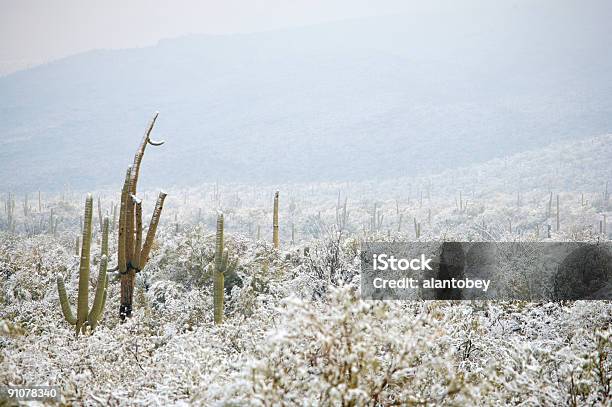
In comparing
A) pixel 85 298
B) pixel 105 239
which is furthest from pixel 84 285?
pixel 105 239

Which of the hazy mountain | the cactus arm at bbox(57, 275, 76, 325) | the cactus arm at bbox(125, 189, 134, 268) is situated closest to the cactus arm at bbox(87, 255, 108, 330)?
the cactus arm at bbox(57, 275, 76, 325)

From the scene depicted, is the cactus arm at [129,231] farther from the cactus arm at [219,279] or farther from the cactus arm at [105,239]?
the cactus arm at [219,279]

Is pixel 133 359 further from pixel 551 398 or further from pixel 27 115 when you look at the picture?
pixel 27 115

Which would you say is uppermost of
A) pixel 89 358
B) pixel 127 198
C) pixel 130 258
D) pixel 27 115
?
pixel 27 115

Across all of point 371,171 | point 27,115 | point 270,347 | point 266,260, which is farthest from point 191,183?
point 27,115

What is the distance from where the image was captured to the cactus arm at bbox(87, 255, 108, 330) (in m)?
8.08

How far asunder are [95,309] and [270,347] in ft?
17.9

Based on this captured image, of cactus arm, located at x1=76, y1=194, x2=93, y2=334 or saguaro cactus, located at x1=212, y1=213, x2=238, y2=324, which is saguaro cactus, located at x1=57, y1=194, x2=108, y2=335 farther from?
saguaro cactus, located at x1=212, y1=213, x2=238, y2=324

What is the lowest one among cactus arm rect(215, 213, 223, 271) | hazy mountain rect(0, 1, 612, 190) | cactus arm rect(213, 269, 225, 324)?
cactus arm rect(213, 269, 225, 324)

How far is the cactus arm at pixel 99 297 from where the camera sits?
808 cm

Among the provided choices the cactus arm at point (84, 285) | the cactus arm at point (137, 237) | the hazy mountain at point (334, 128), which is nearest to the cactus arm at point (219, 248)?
the cactus arm at point (137, 237)

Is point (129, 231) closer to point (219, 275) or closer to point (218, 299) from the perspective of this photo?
point (219, 275)

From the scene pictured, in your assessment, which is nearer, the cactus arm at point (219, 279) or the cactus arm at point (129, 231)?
the cactus arm at point (219, 279)

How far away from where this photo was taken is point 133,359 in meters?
5.79
